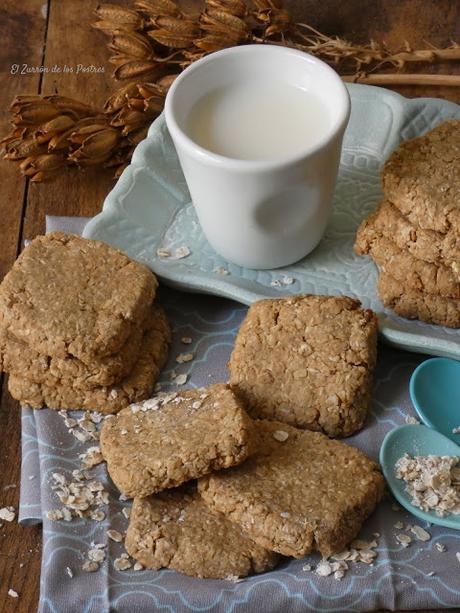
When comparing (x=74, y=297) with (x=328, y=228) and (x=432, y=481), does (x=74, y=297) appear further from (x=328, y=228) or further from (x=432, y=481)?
(x=432, y=481)

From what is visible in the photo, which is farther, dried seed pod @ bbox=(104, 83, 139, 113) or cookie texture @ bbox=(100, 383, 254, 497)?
dried seed pod @ bbox=(104, 83, 139, 113)

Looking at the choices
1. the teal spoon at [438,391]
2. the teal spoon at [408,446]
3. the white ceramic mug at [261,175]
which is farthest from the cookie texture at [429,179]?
the teal spoon at [408,446]

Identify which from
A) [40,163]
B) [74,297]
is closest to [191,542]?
[74,297]

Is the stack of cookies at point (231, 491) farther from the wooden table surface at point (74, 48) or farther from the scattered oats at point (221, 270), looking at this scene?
the wooden table surface at point (74, 48)

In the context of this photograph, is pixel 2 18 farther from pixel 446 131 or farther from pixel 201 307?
pixel 446 131

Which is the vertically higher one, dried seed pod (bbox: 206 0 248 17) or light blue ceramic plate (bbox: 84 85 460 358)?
dried seed pod (bbox: 206 0 248 17)

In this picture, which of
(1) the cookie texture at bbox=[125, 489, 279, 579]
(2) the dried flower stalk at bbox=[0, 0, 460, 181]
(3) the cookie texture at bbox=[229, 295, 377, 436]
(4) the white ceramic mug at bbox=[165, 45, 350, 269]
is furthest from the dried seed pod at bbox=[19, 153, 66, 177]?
(1) the cookie texture at bbox=[125, 489, 279, 579]

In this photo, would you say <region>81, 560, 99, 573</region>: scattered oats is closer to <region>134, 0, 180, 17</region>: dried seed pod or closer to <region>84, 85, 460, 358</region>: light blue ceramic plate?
<region>84, 85, 460, 358</region>: light blue ceramic plate
